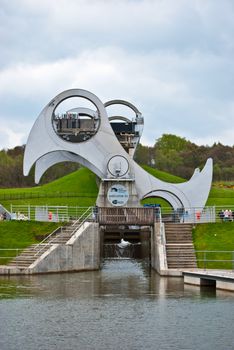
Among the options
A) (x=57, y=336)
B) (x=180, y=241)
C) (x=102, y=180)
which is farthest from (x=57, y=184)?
(x=57, y=336)

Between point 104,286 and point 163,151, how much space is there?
11393cm

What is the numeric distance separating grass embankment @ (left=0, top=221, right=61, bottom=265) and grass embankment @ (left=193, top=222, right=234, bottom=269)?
32.0ft

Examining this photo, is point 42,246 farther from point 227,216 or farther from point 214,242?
point 227,216

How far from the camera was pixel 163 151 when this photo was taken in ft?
498

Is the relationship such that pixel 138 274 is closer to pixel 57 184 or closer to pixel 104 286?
pixel 104 286

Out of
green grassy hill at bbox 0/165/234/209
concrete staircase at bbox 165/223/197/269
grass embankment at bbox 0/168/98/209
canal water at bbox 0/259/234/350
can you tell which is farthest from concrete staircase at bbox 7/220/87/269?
green grassy hill at bbox 0/165/234/209

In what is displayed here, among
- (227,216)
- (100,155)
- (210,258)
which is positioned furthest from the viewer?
(100,155)

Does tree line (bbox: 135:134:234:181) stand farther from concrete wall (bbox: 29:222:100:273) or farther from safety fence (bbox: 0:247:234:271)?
safety fence (bbox: 0:247:234:271)

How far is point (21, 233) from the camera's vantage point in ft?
162

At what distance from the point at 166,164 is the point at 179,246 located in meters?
87.2

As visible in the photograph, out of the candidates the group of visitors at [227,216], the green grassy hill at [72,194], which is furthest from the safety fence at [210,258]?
the green grassy hill at [72,194]

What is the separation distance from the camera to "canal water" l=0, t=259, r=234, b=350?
2534cm

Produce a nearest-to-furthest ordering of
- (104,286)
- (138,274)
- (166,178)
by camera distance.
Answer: (104,286) → (138,274) → (166,178)

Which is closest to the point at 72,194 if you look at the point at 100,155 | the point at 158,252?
the point at 100,155
